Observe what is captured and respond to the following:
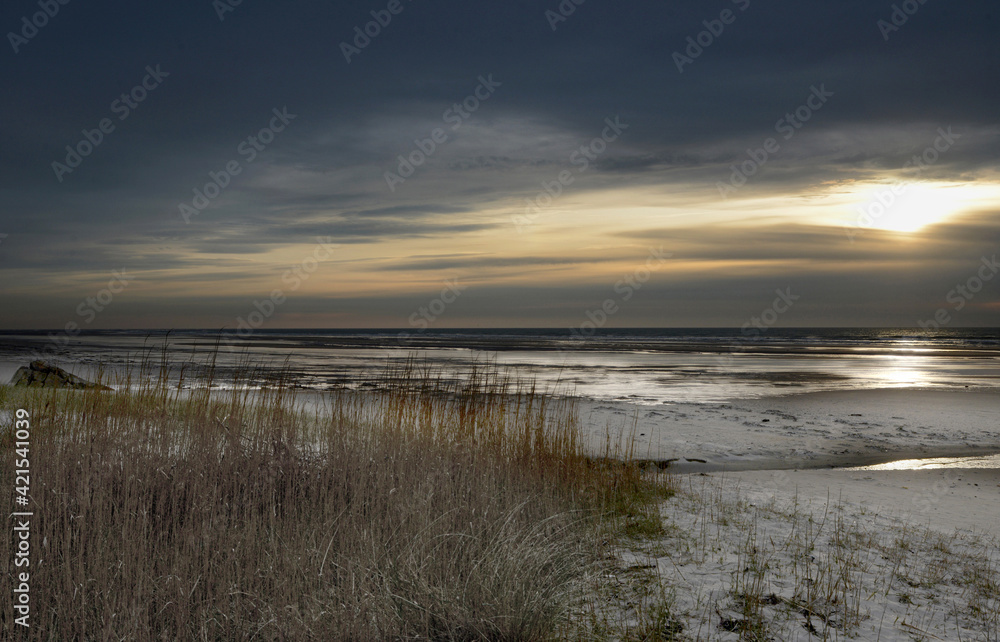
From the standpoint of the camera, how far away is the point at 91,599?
4.08 metres

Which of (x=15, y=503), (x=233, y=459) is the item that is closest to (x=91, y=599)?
(x=15, y=503)

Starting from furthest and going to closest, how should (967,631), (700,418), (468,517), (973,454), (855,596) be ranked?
(700,418) < (973,454) < (468,517) < (855,596) < (967,631)

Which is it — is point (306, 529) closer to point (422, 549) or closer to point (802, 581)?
point (422, 549)

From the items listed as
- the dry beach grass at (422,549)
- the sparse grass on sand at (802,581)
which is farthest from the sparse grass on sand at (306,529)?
the sparse grass on sand at (802,581)

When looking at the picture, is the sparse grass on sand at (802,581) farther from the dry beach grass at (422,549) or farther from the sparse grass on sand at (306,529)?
the sparse grass on sand at (306,529)

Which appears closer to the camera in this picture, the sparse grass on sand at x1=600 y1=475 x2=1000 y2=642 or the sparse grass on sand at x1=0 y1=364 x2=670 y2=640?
the sparse grass on sand at x1=0 y1=364 x2=670 y2=640

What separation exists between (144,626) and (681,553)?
4.23m

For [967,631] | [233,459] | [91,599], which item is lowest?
[91,599]

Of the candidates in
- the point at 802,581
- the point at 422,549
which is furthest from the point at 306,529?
the point at 802,581

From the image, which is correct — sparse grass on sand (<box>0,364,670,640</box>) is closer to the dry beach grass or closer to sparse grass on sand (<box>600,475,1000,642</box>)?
the dry beach grass

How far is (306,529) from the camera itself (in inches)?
185

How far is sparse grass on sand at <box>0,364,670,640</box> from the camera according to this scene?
3.81 meters

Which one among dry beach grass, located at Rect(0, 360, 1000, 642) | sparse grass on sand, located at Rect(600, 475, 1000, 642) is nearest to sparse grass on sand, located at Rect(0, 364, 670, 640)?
dry beach grass, located at Rect(0, 360, 1000, 642)

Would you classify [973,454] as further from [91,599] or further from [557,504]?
[91,599]
